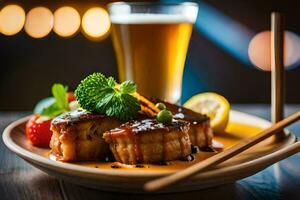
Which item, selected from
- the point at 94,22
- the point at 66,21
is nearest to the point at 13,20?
the point at 66,21

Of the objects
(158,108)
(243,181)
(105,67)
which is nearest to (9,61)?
(105,67)

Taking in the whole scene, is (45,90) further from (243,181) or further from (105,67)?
(243,181)

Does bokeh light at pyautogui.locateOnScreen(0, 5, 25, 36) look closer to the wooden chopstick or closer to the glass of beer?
the glass of beer

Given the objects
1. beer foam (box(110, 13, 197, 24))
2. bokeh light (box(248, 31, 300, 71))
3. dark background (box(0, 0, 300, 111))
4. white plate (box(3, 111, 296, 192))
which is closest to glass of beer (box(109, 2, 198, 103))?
beer foam (box(110, 13, 197, 24))

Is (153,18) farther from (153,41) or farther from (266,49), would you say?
(266,49)

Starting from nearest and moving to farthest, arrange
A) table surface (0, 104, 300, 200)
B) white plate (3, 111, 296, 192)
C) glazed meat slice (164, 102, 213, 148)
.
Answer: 1. white plate (3, 111, 296, 192)
2. table surface (0, 104, 300, 200)
3. glazed meat slice (164, 102, 213, 148)

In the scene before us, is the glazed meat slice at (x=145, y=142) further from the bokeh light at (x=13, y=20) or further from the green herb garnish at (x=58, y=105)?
the bokeh light at (x=13, y=20)
